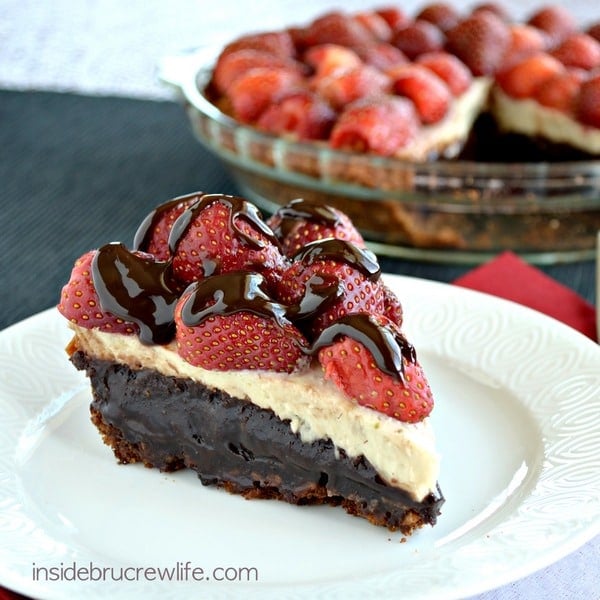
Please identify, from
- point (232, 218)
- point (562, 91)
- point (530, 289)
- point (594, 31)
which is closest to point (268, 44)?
point (562, 91)

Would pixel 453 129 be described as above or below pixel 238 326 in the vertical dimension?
below

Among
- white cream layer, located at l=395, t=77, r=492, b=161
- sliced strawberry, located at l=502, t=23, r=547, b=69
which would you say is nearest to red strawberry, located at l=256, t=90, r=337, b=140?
white cream layer, located at l=395, t=77, r=492, b=161

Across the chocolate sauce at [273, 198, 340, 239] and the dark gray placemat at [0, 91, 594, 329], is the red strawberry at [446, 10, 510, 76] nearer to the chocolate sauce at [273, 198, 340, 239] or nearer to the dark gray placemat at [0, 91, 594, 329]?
the dark gray placemat at [0, 91, 594, 329]

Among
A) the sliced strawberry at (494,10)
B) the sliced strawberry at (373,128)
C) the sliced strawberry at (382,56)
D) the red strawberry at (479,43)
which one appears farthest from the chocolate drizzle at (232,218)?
the sliced strawberry at (494,10)

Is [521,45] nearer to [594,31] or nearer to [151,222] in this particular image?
[594,31]

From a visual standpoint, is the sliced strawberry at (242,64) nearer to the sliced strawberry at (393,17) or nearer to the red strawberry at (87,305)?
the sliced strawberry at (393,17)

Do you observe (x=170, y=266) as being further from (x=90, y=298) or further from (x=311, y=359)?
(x=311, y=359)

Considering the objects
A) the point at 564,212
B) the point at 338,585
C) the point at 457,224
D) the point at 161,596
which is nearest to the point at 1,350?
the point at 161,596
